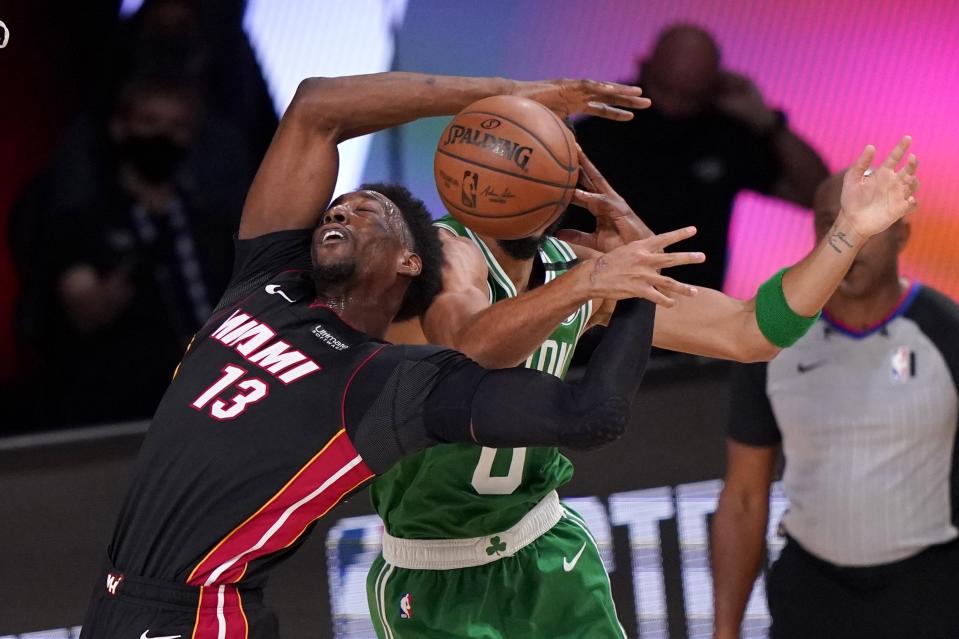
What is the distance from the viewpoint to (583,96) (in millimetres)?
A: 3787

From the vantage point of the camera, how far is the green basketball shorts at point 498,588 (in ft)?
12.6

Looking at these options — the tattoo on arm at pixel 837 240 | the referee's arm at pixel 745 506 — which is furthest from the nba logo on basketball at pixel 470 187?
the referee's arm at pixel 745 506

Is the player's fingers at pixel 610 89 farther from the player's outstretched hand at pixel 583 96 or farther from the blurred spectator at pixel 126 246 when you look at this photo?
the blurred spectator at pixel 126 246

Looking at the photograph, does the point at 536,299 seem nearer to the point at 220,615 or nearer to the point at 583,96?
the point at 583,96

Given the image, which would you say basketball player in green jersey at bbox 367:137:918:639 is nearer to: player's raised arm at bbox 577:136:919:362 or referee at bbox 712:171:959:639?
player's raised arm at bbox 577:136:919:362

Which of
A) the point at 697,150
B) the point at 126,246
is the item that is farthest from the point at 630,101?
the point at 126,246

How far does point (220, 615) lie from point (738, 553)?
1.83 metres

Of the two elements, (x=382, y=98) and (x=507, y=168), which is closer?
(x=507, y=168)

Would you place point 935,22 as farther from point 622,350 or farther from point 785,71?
point 622,350

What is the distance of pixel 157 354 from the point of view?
5352 millimetres

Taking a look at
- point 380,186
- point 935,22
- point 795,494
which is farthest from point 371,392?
point 935,22

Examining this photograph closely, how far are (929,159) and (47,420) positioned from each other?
356cm

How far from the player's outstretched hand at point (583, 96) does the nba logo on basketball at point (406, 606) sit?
1.35 metres

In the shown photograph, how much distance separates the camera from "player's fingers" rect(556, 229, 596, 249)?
4.17 meters
